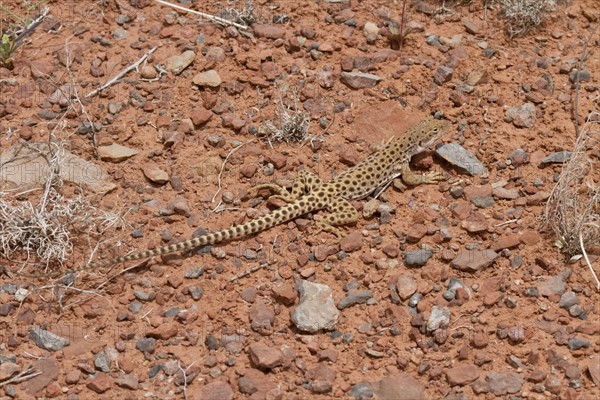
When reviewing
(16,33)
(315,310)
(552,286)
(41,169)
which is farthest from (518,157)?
(16,33)

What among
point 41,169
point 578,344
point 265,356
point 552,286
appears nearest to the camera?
point 265,356

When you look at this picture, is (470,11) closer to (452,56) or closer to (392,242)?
(452,56)

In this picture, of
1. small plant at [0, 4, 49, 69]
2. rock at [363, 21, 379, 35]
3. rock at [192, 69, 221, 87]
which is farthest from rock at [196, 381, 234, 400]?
rock at [363, 21, 379, 35]

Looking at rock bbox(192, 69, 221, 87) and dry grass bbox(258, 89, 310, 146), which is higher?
rock bbox(192, 69, 221, 87)

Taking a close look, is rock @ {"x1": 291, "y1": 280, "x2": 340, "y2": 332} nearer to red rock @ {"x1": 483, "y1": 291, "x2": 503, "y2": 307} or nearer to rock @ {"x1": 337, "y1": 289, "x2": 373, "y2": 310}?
rock @ {"x1": 337, "y1": 289, "x2": 373, "y2": 310}

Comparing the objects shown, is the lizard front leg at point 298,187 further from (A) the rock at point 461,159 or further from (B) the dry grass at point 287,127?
(A) the rock at point 461,159

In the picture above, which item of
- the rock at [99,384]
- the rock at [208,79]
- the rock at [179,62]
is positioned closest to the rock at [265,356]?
the rock at [99,384]

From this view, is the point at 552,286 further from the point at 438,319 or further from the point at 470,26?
the point at 470,26

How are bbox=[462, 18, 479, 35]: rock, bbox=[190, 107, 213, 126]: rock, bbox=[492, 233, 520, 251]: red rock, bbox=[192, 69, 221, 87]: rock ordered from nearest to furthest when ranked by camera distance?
bbox=[492, 233, 520, 251]: red rock, bbox=[190, 107, 213, 126]: rock, bbox=[192, 69, 221, 87]: rock, bbox=[462, 18, 479, 35]: rock
